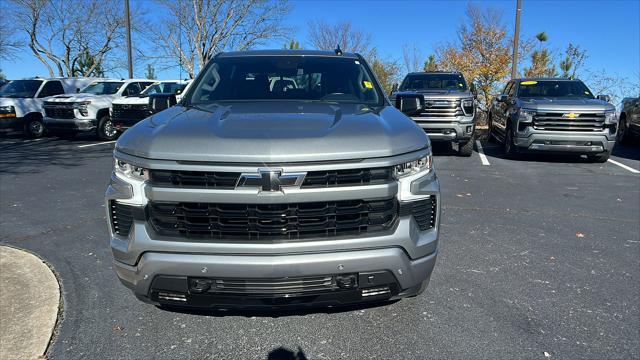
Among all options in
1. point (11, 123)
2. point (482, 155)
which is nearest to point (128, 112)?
point (11, 123)

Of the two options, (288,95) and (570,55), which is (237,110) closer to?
(288,95)

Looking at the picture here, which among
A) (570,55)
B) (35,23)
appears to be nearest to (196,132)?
(570,55)

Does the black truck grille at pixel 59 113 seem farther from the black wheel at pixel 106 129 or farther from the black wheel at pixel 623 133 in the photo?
the black wheel at pixel 623 133

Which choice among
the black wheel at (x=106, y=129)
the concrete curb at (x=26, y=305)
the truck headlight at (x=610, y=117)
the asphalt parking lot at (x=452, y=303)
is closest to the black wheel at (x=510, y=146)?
the truck headlight at (x=610, y=117)

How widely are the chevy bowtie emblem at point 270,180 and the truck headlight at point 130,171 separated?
555mm

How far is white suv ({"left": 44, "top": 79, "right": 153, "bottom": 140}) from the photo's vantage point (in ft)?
46.6

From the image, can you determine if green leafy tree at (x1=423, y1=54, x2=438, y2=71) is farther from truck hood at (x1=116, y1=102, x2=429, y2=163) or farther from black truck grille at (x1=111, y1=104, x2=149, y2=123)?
truck hood at (x1=116, y1=102, x2=429, y2=163)

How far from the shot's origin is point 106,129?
48.7 feet

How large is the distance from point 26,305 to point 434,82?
34.4 feet

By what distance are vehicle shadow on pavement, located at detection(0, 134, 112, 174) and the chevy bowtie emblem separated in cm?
843

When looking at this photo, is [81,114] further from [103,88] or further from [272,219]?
[272,219]

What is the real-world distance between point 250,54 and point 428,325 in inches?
110

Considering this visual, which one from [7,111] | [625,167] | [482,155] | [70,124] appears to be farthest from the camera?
[7,111]

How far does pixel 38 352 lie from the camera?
2.96 m
